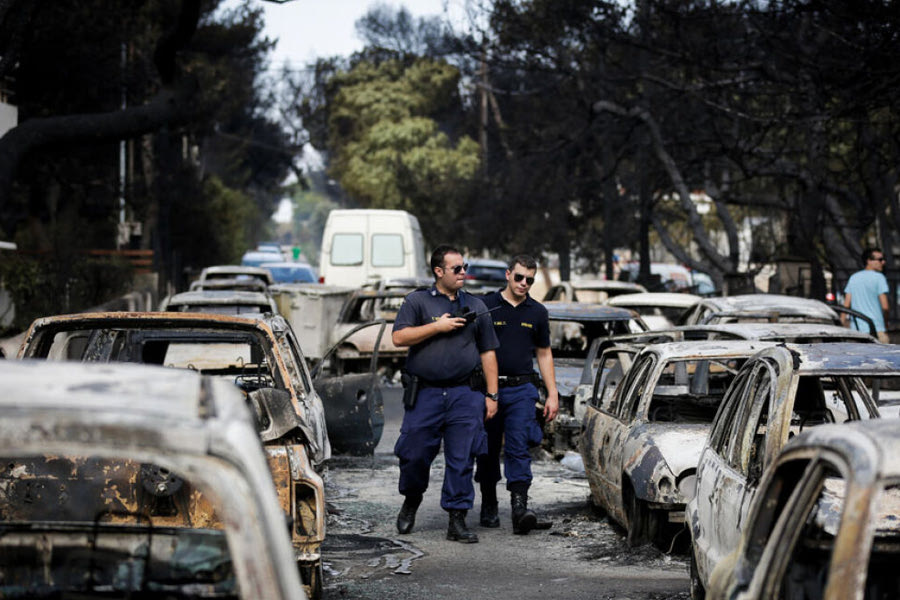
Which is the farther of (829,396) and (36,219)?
(36,219)

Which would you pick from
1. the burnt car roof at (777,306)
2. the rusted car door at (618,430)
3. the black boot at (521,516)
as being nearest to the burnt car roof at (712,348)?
the rusted car door at (618,430)

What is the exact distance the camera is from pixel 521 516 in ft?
31.2

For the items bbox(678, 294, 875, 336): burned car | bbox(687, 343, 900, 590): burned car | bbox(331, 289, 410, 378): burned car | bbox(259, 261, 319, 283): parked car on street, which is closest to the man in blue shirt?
bbox(678, 294, 875, 336): burned car

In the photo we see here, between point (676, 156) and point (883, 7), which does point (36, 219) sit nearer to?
point (676, 156)

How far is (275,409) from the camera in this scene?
6855mm

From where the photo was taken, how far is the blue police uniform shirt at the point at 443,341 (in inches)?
361

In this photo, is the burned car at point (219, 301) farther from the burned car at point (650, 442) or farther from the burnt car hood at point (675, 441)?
the burnt car hood at point (675, 441)

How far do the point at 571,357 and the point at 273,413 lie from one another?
9204 millimetres

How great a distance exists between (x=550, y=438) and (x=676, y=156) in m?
18.9


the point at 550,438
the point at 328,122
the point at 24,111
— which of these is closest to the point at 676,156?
the point at 24,111

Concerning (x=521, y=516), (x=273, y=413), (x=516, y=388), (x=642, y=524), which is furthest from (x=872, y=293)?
(x=273, y=413)

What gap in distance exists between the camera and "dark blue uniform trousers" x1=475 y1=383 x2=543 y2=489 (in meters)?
9.68

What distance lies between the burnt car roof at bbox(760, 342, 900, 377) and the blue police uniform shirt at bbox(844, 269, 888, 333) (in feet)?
29.8

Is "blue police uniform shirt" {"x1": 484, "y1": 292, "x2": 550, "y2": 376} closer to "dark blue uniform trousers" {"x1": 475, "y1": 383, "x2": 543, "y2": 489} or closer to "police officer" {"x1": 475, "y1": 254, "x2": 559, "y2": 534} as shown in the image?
"police officer" {"x1": 475, "y1": 254, "x2": 559, "y2": 534}
